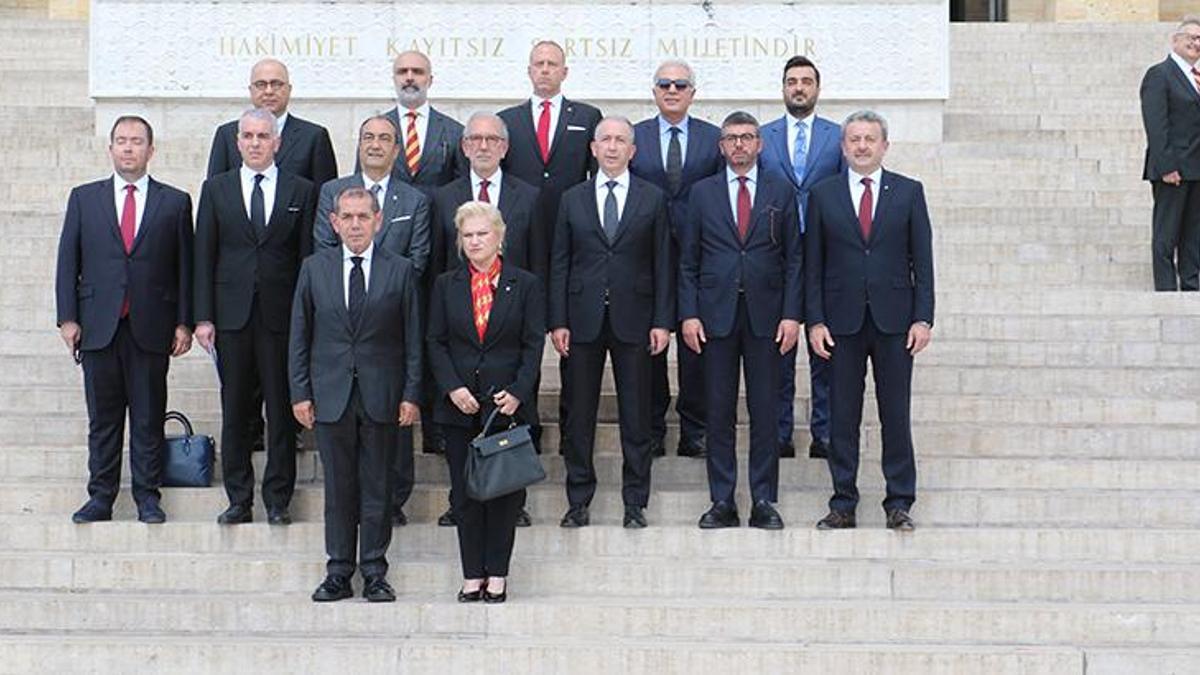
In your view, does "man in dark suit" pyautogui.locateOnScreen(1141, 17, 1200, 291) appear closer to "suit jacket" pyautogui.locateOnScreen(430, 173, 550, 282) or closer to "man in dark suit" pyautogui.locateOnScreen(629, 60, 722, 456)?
"man in dark suit" pyautogui.locateOnScreen(629, 60, 722, 456)

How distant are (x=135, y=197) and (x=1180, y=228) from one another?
614 cm

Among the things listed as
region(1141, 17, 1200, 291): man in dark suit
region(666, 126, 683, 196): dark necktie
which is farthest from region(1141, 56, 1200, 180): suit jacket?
region(666, 126, 683, 196): dark necktie

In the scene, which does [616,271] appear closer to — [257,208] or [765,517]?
[765,517]

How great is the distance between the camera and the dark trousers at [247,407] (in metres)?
8.50

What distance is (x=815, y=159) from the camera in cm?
918

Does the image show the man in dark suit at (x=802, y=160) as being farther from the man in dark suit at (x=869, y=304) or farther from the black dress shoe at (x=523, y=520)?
the black dress shoe at (x=523, y=520)

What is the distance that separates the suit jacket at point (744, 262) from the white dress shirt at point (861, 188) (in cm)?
27

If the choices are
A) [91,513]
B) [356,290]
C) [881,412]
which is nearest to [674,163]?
[881,412]

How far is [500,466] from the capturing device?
25.2 ft

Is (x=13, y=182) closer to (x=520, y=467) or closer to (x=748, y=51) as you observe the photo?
(x=748, y=51)

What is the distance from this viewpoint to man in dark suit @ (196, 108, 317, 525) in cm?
850

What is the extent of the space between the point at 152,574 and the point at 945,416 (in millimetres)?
3932

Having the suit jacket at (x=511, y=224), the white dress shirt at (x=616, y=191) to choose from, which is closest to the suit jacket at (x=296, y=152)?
the suit jacket at (x=511, y=224)

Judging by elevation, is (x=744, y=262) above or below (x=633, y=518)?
above
